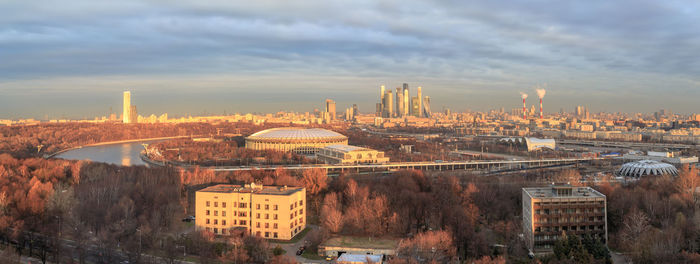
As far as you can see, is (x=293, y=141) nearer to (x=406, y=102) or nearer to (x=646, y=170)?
(x=646, y=170)

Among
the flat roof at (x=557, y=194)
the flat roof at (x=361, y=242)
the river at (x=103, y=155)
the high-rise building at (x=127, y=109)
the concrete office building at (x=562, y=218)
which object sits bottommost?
the flat roof at (x=361, y=242)

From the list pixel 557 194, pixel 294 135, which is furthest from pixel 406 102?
pixel 557 194

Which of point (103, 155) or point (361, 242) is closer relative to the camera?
point (361, 242)

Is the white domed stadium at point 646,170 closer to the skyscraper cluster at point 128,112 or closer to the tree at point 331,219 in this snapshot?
the tree at point 331,219

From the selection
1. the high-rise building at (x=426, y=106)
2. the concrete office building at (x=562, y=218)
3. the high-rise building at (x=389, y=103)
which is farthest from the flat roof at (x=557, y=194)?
the high-rise building at (x=426, y=106)

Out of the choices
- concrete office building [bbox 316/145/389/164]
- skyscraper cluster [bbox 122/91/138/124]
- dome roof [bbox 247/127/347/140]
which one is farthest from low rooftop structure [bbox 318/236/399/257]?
skyscraper cluster [bbox 122/91/138/124]

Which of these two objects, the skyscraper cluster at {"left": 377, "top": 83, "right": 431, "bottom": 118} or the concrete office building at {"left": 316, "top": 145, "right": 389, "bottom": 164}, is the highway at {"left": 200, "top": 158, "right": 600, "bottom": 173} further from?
the skyscraper cluster at {"left": 377, "top": 83, "right": 431, "bottom": 118}
